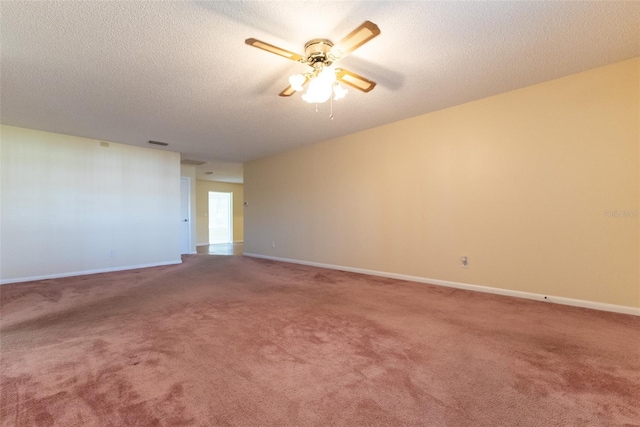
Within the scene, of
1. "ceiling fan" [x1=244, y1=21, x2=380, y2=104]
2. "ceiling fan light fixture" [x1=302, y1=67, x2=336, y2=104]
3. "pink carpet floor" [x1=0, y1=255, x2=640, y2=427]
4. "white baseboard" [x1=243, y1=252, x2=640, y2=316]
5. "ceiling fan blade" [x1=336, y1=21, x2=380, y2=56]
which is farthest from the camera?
"white baseboard" [x1=243, y1=252, x2=640, y2=316]

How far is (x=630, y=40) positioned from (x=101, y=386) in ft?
15.3

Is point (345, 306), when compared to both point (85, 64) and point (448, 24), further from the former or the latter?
point (85, 64)

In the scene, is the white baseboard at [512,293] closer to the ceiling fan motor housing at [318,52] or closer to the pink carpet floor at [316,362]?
the pink carpet floor at [316,362]

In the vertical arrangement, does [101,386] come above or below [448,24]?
below

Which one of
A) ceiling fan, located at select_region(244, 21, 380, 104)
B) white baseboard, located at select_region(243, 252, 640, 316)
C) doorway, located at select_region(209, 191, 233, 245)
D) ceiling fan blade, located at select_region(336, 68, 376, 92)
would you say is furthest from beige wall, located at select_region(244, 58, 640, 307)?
doorway, located at select_region(209, 191, 233, 245)

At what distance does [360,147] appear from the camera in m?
4.94

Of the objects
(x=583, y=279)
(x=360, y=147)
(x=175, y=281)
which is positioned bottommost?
(x=175, y=281)

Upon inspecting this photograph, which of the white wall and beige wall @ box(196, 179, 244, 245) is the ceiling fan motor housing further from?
beige wall @ box(196, 179, 244, 245)

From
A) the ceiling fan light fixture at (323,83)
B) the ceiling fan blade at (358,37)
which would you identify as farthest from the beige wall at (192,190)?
the ceiling fan blade at (358,37)

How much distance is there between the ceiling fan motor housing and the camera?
232 cm

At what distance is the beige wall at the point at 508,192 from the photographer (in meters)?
2.80

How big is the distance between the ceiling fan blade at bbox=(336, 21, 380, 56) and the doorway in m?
9.54

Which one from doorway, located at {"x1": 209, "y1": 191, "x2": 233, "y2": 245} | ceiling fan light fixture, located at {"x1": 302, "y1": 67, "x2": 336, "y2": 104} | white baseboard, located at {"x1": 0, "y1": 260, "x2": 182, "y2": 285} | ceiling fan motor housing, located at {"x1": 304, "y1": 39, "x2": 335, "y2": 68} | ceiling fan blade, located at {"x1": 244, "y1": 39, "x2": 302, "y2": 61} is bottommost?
white baseboard, located at {"x1": 0, "y1": 260, "x2": 182, "y2": 285}

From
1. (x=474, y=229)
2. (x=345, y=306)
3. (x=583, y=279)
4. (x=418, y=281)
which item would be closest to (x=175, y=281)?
(x=345, y=306)
